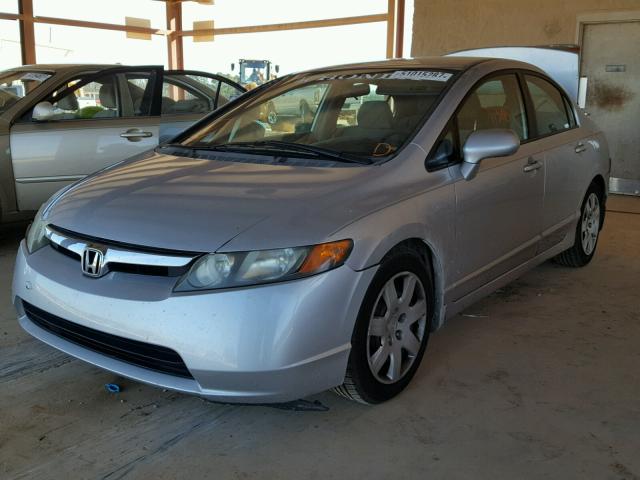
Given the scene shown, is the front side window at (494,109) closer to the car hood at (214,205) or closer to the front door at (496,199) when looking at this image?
the front door at (496,199)

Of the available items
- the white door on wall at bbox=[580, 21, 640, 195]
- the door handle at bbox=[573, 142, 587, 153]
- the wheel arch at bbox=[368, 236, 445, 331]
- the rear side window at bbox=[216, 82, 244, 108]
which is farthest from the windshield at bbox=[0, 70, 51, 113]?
the white door on wall at bbox=[580, 21, 640, 195]

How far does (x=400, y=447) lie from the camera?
2402 mm

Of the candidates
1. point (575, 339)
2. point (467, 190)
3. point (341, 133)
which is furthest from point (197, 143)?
point (575, 339)

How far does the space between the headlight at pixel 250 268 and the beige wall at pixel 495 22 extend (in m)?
6.84

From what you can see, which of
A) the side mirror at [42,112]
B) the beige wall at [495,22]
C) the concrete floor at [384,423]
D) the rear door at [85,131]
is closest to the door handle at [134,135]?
the rear door at [85,131]

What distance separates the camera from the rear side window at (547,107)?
3875mm

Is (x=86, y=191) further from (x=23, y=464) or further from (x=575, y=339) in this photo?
(x=575, y=339)

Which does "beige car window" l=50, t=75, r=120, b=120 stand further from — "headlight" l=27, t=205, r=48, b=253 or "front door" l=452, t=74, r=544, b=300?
"front door" l=452, t=74, r=544, b=300

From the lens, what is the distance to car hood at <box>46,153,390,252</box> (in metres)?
2.28

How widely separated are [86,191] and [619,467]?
7.77ft

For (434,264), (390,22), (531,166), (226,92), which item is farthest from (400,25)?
(434,264)

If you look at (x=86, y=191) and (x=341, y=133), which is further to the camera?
(x=341, y=133)

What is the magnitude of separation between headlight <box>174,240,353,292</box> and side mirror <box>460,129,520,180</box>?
1079 millimetres

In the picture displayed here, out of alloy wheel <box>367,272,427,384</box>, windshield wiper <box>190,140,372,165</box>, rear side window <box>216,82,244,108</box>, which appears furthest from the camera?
rear side window <box>216,82,244,108</box>
